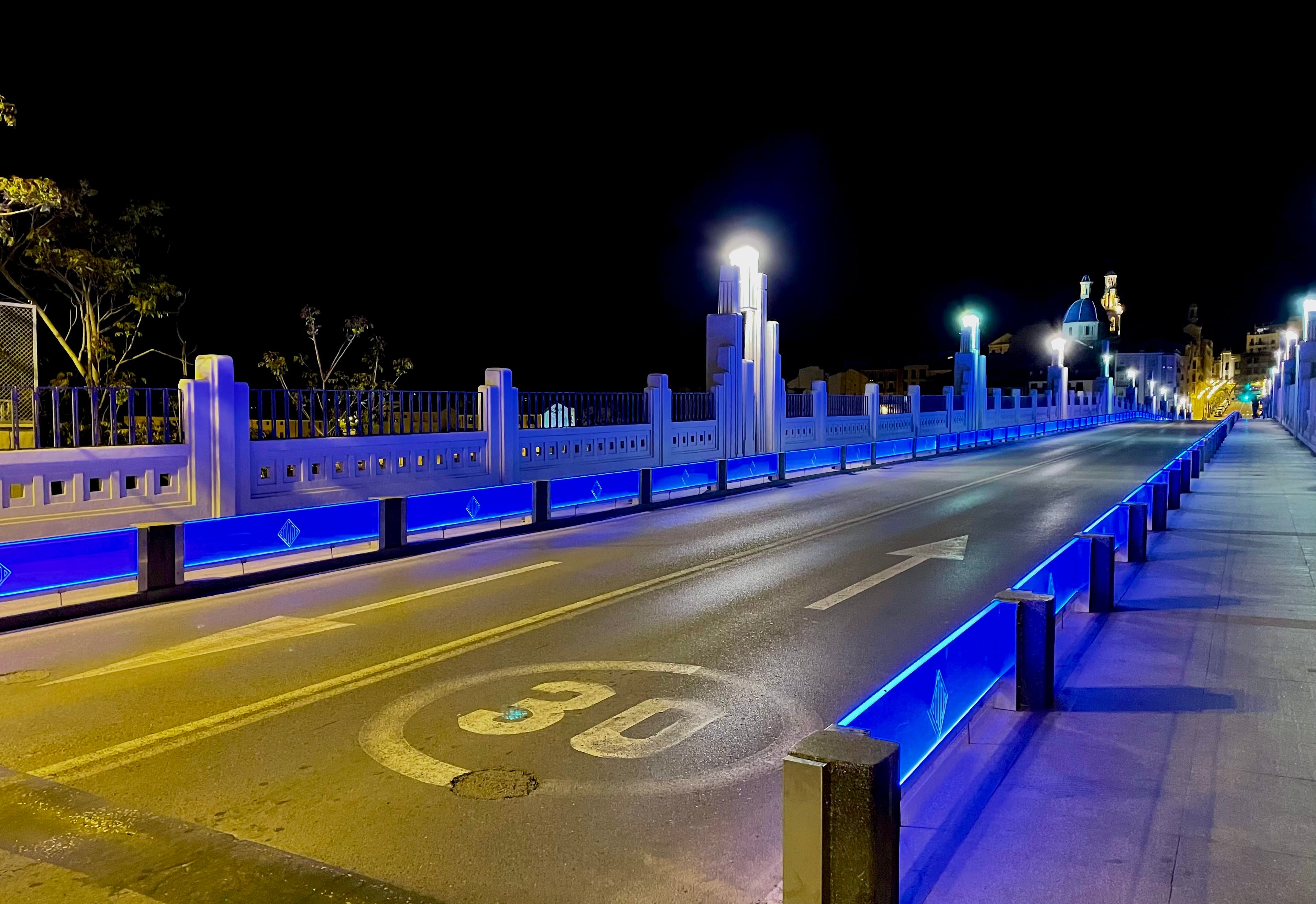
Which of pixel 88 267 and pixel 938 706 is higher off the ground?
pixel 88 267

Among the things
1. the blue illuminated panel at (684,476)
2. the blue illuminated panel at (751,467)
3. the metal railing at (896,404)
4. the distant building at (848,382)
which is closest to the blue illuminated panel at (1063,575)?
the blue illuminated panel at (684,476)

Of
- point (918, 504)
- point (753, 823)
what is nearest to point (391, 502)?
point (753, 823)

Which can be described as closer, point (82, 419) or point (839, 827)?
point (839, 827)

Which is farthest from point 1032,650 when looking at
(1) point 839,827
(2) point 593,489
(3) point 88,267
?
(3) point 88,267

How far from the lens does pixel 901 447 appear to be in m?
31.4

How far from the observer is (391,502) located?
1255 centimetres

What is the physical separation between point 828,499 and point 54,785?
15.7 metres

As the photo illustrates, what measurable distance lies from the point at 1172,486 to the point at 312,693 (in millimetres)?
15955

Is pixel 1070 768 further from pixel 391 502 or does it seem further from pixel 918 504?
pixel 918 504

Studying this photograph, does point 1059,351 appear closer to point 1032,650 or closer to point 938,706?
point 1032,650

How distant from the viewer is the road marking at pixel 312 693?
5348mm

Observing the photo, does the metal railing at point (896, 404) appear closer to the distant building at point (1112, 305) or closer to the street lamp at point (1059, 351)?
the street lamp at point (1059, 351)

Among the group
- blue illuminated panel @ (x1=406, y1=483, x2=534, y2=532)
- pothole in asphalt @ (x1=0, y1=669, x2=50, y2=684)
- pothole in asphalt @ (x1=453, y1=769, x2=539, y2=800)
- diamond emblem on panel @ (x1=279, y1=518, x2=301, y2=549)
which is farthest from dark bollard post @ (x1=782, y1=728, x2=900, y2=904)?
blue illuminated panel @ (x1=406, y1=483, x2=534, y2=532)

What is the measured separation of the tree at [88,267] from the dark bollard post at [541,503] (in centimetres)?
926
